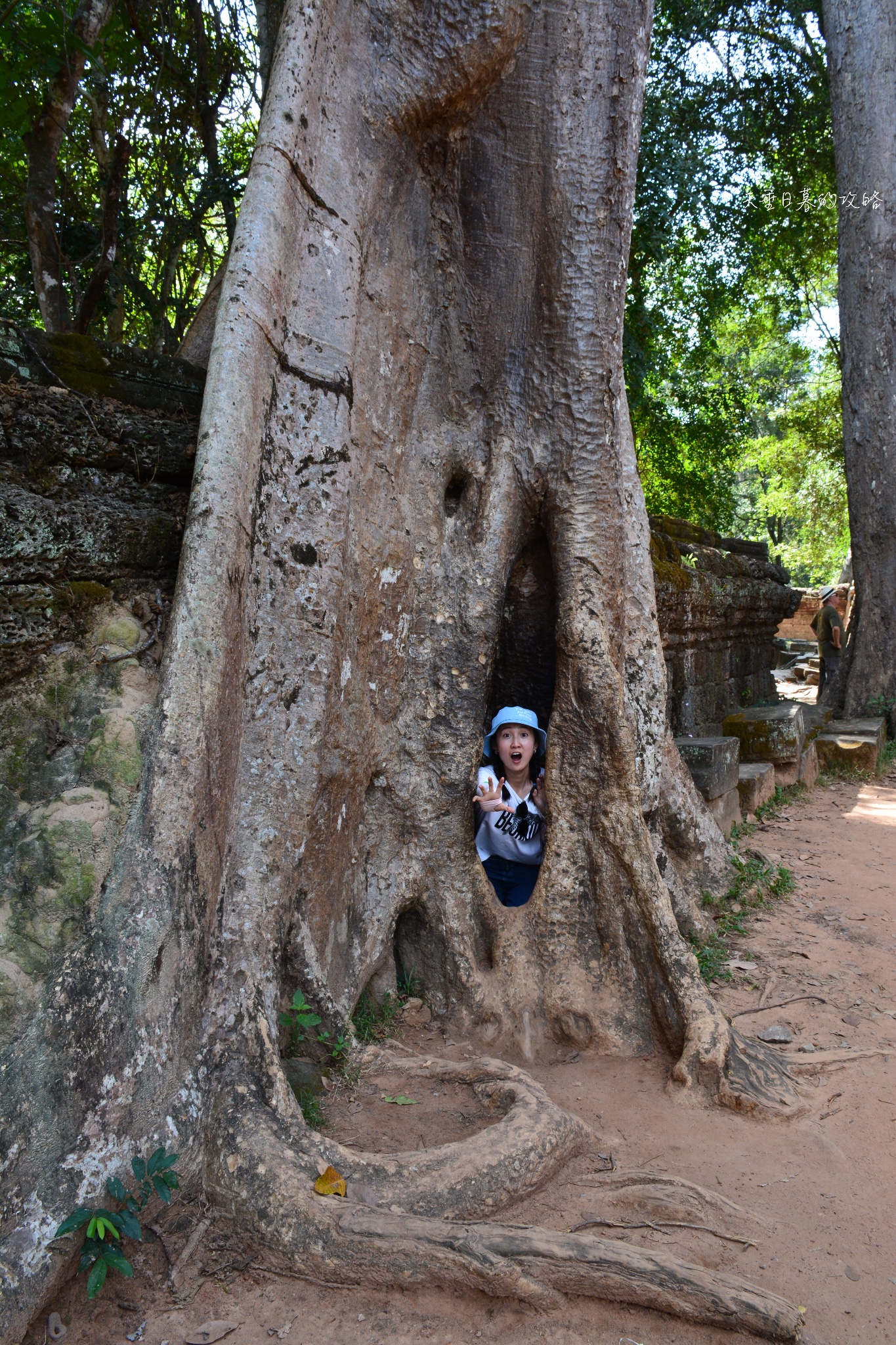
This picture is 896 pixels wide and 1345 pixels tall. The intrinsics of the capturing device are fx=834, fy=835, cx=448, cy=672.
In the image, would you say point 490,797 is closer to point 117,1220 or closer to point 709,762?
point 117,1220

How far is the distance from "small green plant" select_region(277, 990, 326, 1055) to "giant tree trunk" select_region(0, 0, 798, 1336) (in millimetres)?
40

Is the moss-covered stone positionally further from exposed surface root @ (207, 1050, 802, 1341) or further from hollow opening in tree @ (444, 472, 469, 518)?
hollow opening in tree @ (444, 472, 469, 518)

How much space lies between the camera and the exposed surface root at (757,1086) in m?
2.28

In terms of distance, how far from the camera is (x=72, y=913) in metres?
1.82

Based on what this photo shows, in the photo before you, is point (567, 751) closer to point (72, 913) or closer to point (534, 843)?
point (534, 843)

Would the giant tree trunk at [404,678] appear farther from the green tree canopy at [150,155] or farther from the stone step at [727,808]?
the green tree canopy at [150,155]

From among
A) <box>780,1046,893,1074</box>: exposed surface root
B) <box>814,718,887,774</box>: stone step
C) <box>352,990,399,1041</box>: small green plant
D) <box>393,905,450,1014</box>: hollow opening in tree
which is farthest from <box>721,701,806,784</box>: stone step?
<box>352,990,399,1041</box>: small green plant

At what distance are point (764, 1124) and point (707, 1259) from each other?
631 millimetres

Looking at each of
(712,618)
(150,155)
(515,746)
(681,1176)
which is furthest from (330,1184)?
(150,155)

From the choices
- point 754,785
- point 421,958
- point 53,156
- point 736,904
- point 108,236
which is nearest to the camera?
point 421,958

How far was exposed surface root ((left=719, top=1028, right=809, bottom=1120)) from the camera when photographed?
7.47 ft

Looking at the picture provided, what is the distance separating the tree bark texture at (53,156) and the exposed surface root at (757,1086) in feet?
13.9

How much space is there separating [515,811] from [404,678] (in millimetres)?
721

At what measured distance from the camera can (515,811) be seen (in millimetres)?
3172
